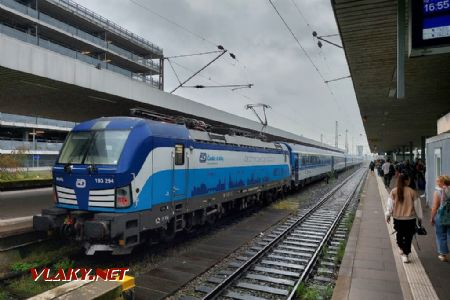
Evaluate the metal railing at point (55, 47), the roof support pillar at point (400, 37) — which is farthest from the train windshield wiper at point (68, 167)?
the metal railing at point (55, 47)

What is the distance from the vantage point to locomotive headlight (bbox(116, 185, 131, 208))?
7391 millimetres

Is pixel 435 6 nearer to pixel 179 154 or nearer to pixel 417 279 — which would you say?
pixel 417 279

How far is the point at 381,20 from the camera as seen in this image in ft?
23.6

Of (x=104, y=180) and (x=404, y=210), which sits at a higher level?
(x=104, y=180)

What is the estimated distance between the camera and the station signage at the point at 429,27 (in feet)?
14.0

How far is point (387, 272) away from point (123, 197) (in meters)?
5.51

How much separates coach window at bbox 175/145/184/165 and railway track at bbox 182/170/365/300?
110 inches

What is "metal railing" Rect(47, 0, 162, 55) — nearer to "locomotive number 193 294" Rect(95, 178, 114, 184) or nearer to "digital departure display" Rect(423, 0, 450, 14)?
"locomotive number 193 294" Rect(95, 178, 114, 184)

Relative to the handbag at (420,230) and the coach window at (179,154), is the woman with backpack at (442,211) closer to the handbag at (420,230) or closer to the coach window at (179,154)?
the handbag at (420,230)

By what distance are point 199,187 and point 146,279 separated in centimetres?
352

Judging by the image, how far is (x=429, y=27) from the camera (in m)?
4.35

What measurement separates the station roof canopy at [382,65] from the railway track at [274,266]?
16.0ft

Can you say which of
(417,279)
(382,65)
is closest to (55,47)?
(382,65)

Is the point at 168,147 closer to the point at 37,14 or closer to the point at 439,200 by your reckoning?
the point at 439,200
